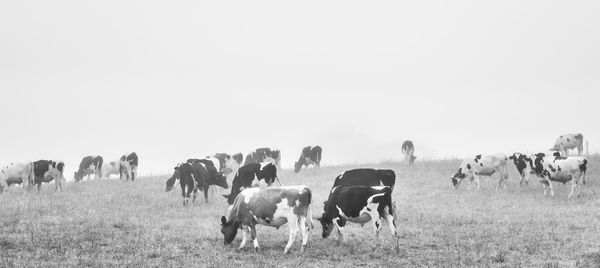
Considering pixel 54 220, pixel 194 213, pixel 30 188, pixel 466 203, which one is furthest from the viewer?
pixel 30 188

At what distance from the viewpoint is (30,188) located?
2934 cm

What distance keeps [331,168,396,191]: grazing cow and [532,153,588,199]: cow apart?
9.00 metres

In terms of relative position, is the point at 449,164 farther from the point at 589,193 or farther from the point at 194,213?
the point at 194,213

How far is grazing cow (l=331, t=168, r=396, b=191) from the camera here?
2052 centimetres

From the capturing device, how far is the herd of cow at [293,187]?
46.4ft

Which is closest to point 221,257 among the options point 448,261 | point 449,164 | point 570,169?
point 448,261

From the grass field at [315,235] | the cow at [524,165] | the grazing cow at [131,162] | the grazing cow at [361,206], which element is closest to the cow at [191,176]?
the grass field at [315,235]

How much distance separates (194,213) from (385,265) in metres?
10.1

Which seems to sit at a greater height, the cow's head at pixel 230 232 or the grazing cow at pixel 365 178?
the grazing cow at pixel 365 178

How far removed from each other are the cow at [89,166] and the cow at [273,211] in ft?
102

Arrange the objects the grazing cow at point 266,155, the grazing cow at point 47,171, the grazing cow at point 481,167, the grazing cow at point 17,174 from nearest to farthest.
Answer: the grazing cow at point 481,167 → the grazing cow at point 17,174 → the grazing cow at point 47,171 → the grazing cow at point 266,155

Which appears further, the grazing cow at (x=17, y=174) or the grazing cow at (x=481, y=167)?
the grazing cow at (x=17, y=174)

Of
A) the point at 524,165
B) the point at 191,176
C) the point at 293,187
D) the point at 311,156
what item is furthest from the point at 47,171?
the point at 524,165

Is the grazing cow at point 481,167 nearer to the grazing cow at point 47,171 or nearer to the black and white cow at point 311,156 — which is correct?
the black and white cow at point 311,156
